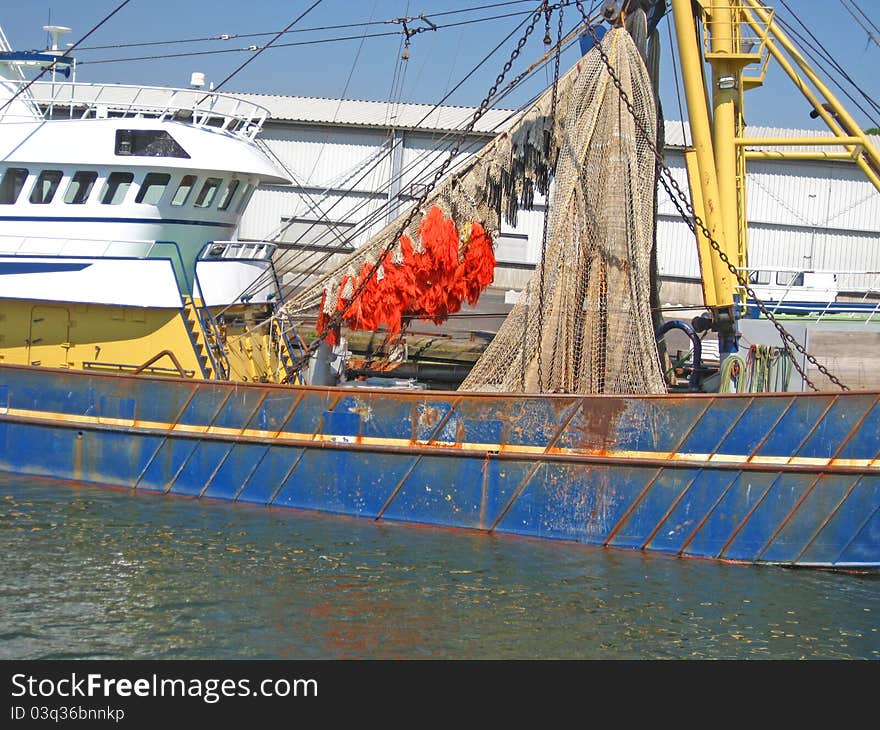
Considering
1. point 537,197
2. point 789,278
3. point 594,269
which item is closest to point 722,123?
point 594,269

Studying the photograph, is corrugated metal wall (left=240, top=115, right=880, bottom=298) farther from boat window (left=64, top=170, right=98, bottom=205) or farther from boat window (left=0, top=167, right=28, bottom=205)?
boat window (left=64, top=170, right=98, bottom=205)

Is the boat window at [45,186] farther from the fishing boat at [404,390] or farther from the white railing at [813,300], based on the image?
the white railing at [813,300]

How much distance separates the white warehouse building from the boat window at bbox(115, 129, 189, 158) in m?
14.1

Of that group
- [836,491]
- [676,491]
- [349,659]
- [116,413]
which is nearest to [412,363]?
[116,413]

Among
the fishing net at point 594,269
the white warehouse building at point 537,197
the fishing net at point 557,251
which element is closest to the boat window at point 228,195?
the fishing net at point 557,251

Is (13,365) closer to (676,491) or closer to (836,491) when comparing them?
(676,491)

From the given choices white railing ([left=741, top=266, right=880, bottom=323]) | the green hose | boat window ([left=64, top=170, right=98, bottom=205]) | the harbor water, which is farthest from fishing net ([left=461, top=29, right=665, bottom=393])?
boat window ([left=64, top=170, right=98, bottom=205])

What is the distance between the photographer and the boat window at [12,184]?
13953 millimetres

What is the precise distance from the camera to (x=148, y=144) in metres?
13.5

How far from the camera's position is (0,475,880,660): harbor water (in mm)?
8664

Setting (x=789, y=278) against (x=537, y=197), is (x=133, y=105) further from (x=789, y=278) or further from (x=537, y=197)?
(x=537, y=197)

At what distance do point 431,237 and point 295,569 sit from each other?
467cm

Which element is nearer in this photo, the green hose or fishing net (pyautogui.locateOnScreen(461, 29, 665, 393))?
fishing net (pyautogui.locateOnScreen(461, 29, 665, 393))

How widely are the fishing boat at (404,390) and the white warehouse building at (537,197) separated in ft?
45.6
